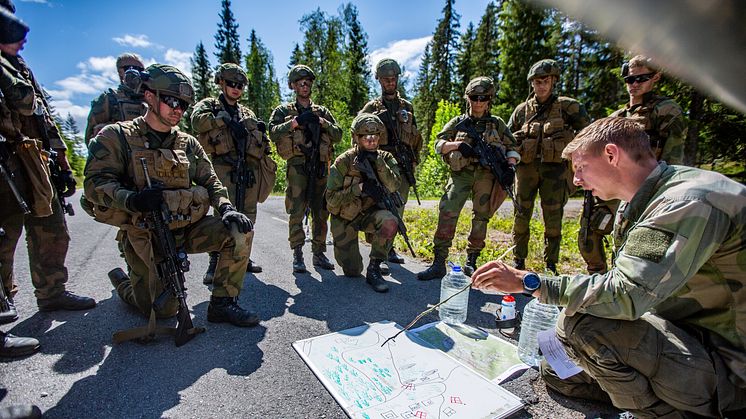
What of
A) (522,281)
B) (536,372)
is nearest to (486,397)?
(536,372)

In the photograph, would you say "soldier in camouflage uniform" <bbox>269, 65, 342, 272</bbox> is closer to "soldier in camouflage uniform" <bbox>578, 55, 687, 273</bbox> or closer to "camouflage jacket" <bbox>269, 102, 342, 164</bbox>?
"camouflage jacket" <bbox>269, 102, 342, 164</bbox>

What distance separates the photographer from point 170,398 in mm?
2154

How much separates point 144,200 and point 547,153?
421cm

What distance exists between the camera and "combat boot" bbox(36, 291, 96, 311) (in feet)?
10.8

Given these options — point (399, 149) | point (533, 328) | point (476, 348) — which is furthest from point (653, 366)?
point (399, 149)

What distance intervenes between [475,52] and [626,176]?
1270 inches

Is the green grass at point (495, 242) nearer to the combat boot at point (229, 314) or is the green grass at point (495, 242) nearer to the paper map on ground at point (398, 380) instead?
the paper map on ground at point (398, 380)

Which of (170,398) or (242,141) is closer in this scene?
(170,398)

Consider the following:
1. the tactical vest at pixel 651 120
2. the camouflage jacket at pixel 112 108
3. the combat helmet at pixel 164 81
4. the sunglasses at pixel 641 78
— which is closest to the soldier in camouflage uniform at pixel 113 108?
the camouflage jacket at pixel 112 108

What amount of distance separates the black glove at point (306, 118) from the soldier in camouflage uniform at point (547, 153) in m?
2.72

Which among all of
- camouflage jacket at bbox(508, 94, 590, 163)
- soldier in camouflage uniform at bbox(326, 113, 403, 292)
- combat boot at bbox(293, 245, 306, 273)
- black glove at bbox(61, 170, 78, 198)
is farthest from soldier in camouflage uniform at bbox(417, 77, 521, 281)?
black glove at bbox(61, 170, 78, 198)

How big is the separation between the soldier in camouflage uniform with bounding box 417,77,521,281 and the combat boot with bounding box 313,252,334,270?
1368 millimetres

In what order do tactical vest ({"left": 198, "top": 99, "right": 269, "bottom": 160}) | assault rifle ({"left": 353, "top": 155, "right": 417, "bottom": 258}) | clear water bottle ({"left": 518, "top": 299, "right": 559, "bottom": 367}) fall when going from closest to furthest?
clear water bottle ({"left": 518, "top": 299, "right": 559, "bottom": 367})
assault rifle ({"left": 353, "top": 155, "right": 417, "bottom": 258})
tactical vest ({"left": 198, "top": 99, "right": 269, "bottom": 160})

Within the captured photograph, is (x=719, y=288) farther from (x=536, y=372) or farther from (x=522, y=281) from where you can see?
(x=536, y=372)
